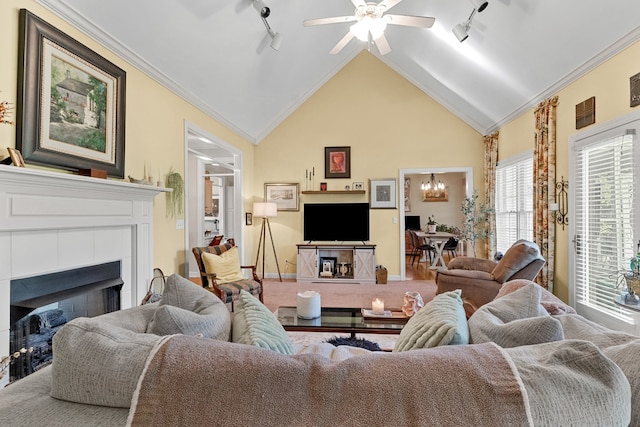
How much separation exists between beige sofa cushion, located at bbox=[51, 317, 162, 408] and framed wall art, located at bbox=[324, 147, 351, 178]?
543cm

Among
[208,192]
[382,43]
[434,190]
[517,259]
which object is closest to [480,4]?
[382,43]

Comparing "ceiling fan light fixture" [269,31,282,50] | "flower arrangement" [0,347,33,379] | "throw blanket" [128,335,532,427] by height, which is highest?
"ceiling fan light fixture" [269,31,282,50]

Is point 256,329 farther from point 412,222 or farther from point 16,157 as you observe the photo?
point 412,222

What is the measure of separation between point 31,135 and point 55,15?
880mm

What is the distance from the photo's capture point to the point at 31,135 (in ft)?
6.62

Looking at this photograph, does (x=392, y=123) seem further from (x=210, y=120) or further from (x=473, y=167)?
(x=210, y=120)

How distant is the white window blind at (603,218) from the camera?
2824 mm

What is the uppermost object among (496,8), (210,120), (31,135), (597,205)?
(496,8)

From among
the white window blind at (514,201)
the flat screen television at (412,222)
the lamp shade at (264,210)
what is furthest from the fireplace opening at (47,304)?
the flat screen television at (412,222)

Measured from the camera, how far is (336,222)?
6051 mm

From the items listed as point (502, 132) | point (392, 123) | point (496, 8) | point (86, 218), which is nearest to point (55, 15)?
point (86, 218)

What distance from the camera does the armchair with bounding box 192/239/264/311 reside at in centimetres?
360

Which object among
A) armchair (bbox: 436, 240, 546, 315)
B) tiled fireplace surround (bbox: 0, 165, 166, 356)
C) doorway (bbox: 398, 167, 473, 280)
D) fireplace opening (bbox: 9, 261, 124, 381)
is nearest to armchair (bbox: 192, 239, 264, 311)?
tiled fireplace surround (bbox: 0, 165, 166, 356)

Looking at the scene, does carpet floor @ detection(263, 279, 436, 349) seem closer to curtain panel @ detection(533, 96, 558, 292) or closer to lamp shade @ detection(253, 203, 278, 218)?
lamp shade @ detection(253, 203, 278, 218)
